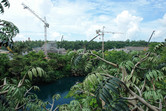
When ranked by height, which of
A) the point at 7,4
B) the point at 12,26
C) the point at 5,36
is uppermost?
the point at 7,4

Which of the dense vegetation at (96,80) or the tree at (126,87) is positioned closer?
the tree at (126,87)

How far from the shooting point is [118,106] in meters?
1.77

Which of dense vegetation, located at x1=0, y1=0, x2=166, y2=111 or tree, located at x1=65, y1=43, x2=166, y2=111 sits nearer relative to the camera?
tree, located at x1=65, y1=43, x2=166, y2=111

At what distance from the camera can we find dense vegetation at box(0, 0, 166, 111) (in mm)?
1866

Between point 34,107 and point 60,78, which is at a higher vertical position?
point 34,107

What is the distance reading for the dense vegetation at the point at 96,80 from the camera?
187 centimetres

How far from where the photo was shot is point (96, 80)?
1.94 m

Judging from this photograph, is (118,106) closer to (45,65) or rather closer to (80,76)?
(45,65)

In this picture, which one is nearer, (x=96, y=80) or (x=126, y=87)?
(x=126, y=87)

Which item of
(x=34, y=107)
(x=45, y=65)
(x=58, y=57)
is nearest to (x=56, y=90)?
(x=45, y=65)

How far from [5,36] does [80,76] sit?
27.9m

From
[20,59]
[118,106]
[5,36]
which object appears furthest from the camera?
[20,59]

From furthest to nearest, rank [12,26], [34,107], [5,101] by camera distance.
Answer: [34,107] < [5,101] < [12,26]

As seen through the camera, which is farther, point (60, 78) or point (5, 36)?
point (60, 78)
